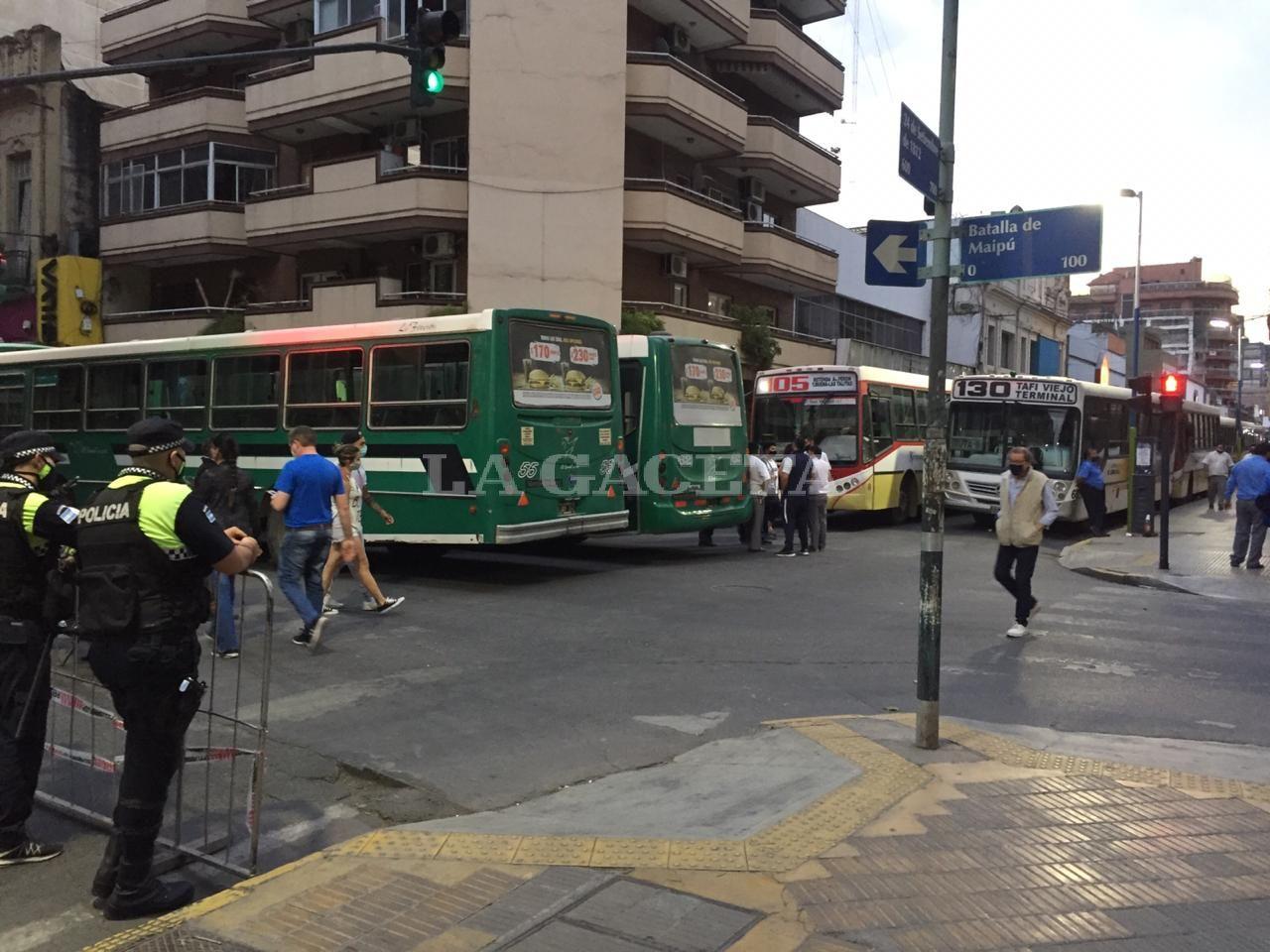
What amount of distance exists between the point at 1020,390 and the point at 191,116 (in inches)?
897

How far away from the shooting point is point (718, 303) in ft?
104

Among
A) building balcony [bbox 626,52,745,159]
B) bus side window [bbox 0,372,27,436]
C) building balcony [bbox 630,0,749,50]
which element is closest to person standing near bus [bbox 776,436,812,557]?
bus side window [bbox 0,372,27,436]

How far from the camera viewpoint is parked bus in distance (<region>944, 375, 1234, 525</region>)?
1927 centimetres

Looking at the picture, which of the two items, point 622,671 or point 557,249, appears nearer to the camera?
point 622,671

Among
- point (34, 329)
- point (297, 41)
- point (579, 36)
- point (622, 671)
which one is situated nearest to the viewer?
point (622, 671)

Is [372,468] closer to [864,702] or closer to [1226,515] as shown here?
[864,702]

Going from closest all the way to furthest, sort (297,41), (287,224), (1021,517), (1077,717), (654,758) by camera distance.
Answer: (654,758) → (1077,717) → (1021,517) → (287,224) → (297,41)

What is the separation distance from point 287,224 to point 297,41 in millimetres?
5740

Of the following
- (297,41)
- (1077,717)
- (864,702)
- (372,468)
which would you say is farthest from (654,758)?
(297,41)

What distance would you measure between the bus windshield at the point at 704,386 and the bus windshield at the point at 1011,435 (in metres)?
6.25

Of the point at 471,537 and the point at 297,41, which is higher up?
the point at 297,41

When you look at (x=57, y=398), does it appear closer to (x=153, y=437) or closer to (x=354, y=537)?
(x=354, y=537)

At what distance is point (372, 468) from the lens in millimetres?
12875

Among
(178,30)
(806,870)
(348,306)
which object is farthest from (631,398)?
(178,30)
